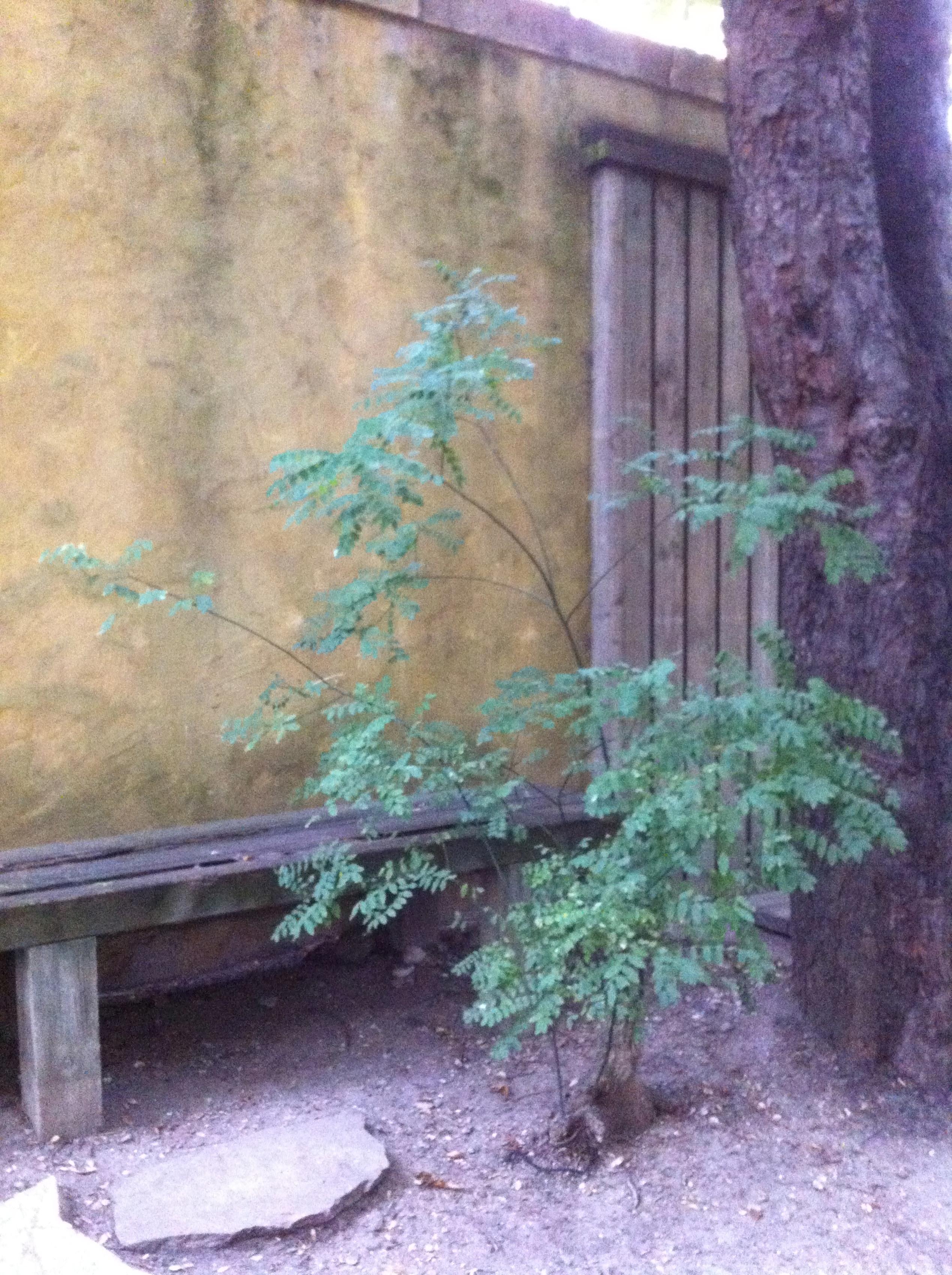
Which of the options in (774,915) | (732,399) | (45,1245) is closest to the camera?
(45,1245)

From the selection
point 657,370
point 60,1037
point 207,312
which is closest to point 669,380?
point 657,370

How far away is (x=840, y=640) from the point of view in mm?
3291

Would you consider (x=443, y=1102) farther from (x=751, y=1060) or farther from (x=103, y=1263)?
(x=103, y=1263)

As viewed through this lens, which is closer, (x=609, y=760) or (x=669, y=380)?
(x=609, y=760)

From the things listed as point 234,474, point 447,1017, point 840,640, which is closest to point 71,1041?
point 447,1017

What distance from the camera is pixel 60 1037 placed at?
3047 mm

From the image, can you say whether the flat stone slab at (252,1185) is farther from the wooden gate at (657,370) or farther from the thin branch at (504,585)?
the wooden gate at (657,370)

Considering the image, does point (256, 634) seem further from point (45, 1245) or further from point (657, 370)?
point (657, 370)

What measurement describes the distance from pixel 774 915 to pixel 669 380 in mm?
1899

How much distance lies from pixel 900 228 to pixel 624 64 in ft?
4.70

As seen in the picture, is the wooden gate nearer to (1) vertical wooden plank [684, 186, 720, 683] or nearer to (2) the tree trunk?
(1) vertical wooden plank [684, 186, 720, 683]

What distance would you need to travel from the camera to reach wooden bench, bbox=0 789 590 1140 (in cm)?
299

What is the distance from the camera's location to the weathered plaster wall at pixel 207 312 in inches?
134

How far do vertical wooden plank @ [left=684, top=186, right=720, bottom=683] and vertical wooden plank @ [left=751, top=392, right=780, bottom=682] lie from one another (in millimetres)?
211
